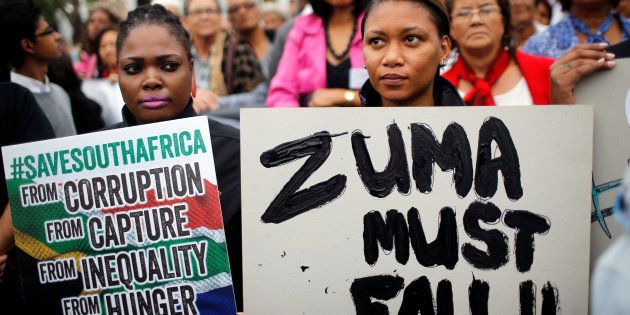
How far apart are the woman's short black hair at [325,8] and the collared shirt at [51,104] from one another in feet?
4.80

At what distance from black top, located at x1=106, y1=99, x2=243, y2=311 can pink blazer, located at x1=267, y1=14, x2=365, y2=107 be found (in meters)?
1.08

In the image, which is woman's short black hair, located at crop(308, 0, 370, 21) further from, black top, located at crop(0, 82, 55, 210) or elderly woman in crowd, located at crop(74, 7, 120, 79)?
elderly woman in crowd, located at crop(74, 7, 120, 79)

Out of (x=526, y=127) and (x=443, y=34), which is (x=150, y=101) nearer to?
(x=443, y=34)

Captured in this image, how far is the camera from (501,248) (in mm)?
1917

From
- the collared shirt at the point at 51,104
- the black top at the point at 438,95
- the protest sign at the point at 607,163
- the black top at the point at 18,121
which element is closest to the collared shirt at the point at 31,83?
the collared shirt at the point at 51,104

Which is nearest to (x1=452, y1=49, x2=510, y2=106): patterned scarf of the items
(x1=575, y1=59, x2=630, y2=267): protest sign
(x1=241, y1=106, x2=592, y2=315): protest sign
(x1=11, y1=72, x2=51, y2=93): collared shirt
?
(x1=575, y1=59, x2=630, y2=267): protest sign

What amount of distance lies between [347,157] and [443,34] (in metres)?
0.66

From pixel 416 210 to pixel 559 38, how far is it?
6.08 feet

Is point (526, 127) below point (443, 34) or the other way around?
below

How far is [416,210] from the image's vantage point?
6.31ft

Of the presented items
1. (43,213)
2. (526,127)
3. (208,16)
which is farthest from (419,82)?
(208,16)

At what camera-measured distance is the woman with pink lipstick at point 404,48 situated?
2.19 metres

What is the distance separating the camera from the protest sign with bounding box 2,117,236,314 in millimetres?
1953

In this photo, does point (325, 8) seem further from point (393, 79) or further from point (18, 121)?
point (18, 121)
